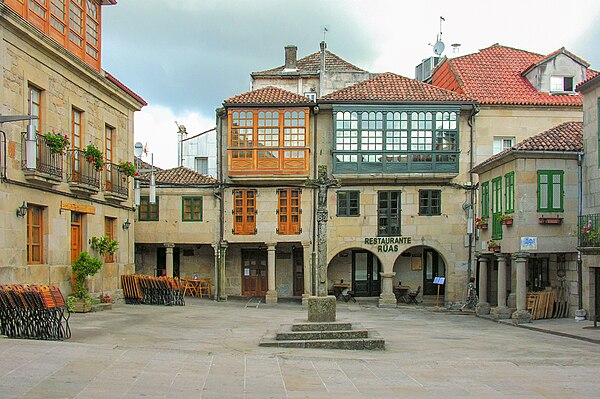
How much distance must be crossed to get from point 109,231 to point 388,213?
12898 millimetres

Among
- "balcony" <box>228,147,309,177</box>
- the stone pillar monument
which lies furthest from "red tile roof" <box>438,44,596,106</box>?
the stone pillar monument

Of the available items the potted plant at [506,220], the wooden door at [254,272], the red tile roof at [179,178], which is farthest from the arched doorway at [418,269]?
the potted plant at [506,220]

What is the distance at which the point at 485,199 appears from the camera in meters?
27.9

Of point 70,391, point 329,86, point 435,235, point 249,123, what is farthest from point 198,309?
point 329,86

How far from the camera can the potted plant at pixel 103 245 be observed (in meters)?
23.2

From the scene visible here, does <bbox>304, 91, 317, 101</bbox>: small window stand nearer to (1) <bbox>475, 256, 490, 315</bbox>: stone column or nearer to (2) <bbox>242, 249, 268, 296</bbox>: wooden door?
(2) <bbox>242, 249, 268, 296</bbox>: wooden door

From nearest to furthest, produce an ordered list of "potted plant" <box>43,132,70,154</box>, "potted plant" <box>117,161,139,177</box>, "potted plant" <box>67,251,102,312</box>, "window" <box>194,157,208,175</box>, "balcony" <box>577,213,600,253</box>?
"potted plant" <box>43,132,70,154</box>
"balcony" <box>577,213,600,253</box>
"potted plant" <box>67,251,102,312</box>
"potted plant" <box>117,161,139,177</box>
"window" <box>194,157,208,175</box>

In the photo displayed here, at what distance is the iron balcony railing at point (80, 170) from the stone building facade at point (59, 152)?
3 centimetres

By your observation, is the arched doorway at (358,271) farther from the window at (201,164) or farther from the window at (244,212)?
the window at (201,164)

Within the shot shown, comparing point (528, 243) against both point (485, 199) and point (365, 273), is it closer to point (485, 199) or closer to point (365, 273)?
point (485, 199)

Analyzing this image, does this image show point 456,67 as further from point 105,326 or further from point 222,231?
point 105,326

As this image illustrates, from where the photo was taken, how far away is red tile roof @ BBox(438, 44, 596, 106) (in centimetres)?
3266

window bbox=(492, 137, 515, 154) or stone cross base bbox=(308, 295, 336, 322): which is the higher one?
window bbox=(492, 137, 515, 154)

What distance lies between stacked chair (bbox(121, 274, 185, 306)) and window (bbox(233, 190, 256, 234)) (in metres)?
6.89
